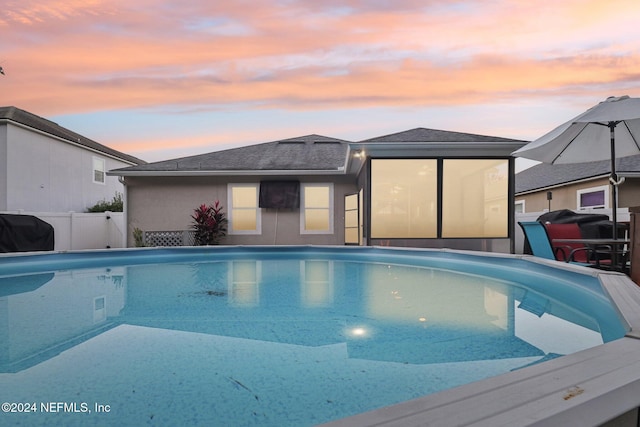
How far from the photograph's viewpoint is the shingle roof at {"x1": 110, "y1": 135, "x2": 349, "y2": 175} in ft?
33.9

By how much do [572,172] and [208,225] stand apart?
43.7 ft

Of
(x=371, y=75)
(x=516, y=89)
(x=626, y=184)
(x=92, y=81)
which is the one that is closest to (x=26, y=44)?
(x=92, y=81)

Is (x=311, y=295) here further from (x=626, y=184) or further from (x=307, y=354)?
(x=626, y=184)

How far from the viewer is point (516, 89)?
35.6ft

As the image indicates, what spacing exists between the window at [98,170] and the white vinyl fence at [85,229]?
17.1 feet

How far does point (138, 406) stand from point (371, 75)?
34.5 feet

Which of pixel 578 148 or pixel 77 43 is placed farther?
pixel 77 43

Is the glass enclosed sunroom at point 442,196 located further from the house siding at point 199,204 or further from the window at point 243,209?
the window at point 243,209

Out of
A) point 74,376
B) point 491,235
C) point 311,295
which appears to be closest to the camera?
point 74,376

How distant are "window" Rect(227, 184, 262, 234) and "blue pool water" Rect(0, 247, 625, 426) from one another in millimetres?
5386

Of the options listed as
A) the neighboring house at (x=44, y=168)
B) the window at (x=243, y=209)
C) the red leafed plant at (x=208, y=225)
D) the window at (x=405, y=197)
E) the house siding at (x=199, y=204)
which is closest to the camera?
the window at (x=405, y=197)

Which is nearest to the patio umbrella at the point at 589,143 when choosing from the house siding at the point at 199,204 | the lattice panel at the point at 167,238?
the house siding at the point at 199,204

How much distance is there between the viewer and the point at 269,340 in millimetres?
2500

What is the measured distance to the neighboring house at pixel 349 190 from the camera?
8.38m
